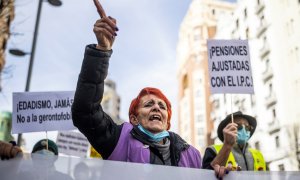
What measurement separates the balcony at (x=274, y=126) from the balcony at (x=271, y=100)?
128 centimetres

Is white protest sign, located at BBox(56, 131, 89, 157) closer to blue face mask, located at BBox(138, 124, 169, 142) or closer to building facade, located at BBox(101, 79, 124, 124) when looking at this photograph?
blue face mask, located at BBox(138, 124, 169, 142)

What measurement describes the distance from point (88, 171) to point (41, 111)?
209 cm

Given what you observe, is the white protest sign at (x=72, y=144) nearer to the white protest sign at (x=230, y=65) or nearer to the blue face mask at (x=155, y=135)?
the white protest sign at (x=230, y=65)

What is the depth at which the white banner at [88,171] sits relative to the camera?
2885mm

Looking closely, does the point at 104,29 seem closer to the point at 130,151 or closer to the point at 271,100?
the point at 130,151

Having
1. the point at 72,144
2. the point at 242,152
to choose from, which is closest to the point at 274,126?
the point at 72,144

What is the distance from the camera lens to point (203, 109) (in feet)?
194

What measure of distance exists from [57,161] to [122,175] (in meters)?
0.45

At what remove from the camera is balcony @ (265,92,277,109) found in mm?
31250

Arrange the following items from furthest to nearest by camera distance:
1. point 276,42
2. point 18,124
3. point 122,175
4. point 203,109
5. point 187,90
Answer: point 187,90, point 203,109, point 276,42, point 18,124, point 122,175

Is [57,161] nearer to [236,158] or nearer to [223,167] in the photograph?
[223,167]

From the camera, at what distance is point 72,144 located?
26.7 ft

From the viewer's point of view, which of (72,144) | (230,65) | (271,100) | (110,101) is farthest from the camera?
(110,101)

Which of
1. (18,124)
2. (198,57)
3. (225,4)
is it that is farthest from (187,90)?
(18,124)
